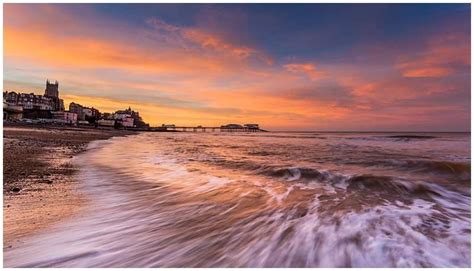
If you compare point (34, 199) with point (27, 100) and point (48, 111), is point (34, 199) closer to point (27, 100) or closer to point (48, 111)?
point (48, 111)

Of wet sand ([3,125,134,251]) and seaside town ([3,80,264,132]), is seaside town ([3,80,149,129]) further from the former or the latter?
wet sand ([3,125,134,251])

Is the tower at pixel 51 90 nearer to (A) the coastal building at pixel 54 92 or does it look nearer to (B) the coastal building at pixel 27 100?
(A) the coastal building at pixel 54 92

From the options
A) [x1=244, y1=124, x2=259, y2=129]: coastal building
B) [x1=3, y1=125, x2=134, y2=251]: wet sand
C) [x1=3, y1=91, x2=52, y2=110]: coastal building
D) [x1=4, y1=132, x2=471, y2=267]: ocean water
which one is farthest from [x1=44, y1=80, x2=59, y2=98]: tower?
[x1=4, y1=132, x2=471, y2=267]: ocean water

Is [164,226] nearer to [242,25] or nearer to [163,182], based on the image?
[163,182]

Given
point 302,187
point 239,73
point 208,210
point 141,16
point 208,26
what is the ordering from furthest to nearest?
point 239,73
point 208,26
point 141,16
point 302,187
point 208,210

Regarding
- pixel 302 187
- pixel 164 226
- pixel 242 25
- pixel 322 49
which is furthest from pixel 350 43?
pixel 164 226

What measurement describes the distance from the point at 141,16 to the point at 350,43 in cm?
928

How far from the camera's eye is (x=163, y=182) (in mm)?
8266

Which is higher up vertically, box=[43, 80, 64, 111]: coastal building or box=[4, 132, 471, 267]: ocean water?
box=[43, 80, 64, 111]: coastal building

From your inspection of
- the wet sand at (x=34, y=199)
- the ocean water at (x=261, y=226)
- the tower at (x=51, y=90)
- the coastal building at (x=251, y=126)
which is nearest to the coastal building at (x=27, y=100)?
the tower at (x=51, y=90)

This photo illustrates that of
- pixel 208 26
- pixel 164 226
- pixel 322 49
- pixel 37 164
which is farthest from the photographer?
pixel 322 49

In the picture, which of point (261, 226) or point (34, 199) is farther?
point (34, 199)

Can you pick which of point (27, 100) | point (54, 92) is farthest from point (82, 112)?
point (27, 100)

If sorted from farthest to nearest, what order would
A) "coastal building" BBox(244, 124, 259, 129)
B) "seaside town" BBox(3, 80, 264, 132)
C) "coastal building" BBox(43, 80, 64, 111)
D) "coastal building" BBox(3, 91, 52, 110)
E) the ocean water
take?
"coastal building" BBox(244, 124, 259, 129)
"coastal building" BBox(43, 80, 64, 111)
"coastal building" BBox(3, 91, 52, 110)
"seaside town" BBox(3, 80, 264, 132)
the ocean water
